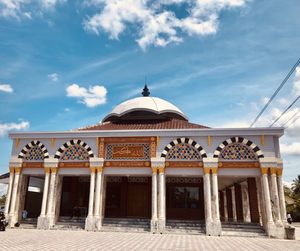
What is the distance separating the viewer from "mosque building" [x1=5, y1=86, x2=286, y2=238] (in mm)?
13031

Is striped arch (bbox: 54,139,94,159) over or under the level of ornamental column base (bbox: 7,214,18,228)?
over

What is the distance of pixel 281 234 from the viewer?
472 inches

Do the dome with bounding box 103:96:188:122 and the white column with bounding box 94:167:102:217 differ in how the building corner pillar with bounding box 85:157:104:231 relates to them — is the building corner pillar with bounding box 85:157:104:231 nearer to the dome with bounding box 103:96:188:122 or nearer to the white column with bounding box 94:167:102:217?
the white column with bounding box 94:167:102:217

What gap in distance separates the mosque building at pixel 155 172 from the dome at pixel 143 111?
143 centimetres

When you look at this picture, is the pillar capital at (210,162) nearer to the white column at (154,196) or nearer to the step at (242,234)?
the white column at (154,196)

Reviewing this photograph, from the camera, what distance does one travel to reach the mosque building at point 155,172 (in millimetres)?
13031

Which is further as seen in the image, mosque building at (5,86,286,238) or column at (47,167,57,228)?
column at (47,167,57,228)

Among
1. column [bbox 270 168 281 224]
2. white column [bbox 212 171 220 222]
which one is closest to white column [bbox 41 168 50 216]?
white column [bbox 212 171 220 222]

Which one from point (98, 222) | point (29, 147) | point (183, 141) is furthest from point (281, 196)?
point (29, 147)

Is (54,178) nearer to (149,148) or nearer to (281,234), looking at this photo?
(149,148)

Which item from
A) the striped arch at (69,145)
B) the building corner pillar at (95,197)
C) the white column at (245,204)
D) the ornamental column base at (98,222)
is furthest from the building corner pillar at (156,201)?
the white column at (245,204)

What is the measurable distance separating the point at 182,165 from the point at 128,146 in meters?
3.20

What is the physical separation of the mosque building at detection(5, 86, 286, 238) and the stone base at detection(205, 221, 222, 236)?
0.15ft

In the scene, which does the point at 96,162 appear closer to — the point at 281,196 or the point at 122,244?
the point at 122,244
